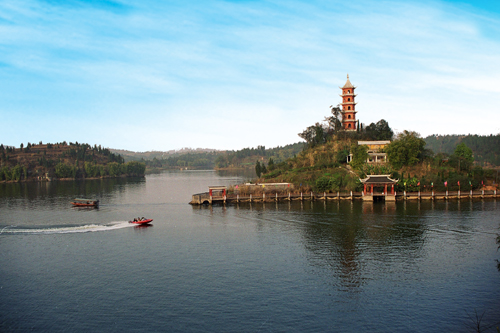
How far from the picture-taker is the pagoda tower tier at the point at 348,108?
10681 centimetres

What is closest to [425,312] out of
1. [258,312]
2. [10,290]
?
[258,312]

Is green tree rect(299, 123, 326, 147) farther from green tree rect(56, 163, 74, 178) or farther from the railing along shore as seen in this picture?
green tree rect(56, 163, 74, 178)

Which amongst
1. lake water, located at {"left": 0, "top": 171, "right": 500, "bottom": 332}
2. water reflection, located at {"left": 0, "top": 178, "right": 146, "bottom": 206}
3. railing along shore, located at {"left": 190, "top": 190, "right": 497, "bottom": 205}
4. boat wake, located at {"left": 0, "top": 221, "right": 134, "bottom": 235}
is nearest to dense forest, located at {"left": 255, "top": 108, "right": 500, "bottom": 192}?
railing along shore, located at {"left": 190, "top": 190, "right": 497, "bottom": 205}

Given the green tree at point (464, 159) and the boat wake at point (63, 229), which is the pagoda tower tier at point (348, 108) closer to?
the green tree at point (464, 159)

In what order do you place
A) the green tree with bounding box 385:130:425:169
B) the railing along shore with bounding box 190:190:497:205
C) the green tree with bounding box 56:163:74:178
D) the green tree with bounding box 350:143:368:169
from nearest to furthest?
the railing along shore with bounding box 190:190:497:205 → the green tree with bounding box 385:130:425:169 → the green tree with bounding box 350:143:368:169 → the green tree with bounding box 56:163:74:178

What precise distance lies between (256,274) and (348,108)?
276 feet

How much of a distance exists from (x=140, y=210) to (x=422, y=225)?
50.7 m

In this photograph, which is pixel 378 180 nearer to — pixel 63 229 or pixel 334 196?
pixel 334 196

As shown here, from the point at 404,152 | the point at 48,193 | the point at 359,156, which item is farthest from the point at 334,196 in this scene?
the point at 48,193

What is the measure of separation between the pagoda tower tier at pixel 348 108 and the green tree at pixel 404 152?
74.4 feet

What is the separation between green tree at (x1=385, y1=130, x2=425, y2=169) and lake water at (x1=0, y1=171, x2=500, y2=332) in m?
27.4

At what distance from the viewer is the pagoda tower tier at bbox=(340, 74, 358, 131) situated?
10681 centimetres

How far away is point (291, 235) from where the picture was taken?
156 ft

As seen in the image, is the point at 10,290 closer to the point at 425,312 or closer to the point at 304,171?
the point at 425,312
